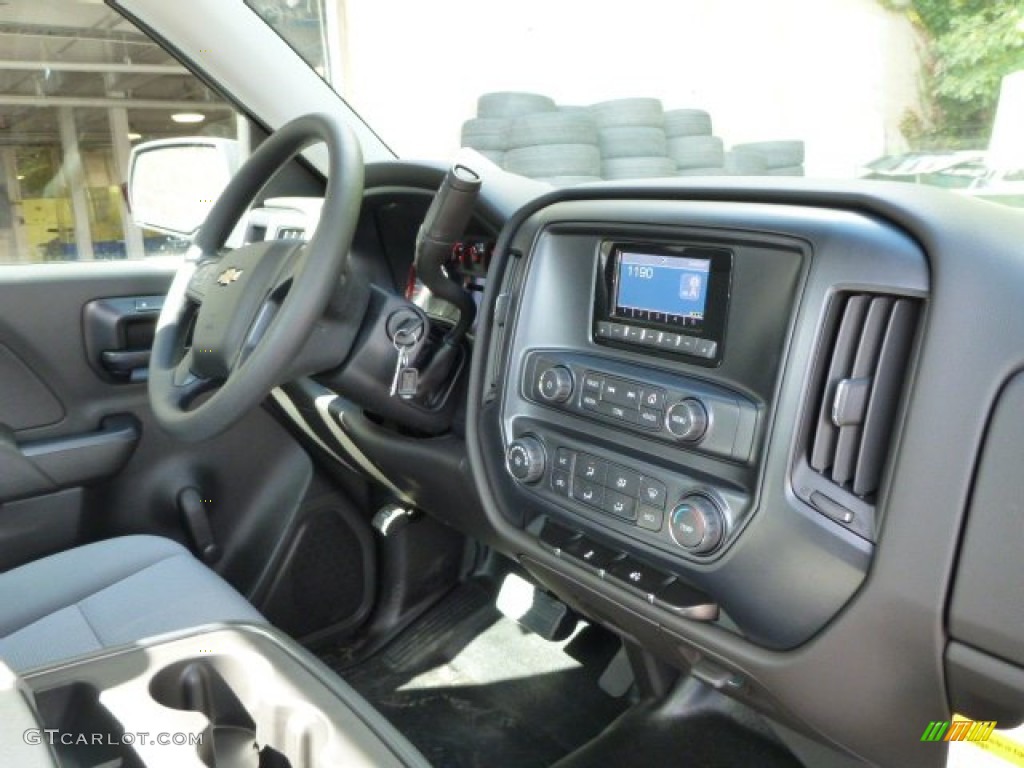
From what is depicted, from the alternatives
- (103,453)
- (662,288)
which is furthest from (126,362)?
(662,288)

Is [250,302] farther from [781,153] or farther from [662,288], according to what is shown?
[781,153]

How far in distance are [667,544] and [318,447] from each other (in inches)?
45.3

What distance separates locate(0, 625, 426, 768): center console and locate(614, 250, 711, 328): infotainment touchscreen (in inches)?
23.2

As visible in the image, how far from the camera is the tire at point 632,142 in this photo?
1.77 metres

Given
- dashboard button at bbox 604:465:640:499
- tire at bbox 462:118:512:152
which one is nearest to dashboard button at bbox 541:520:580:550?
dashboard button at bbox 604:465:640:499

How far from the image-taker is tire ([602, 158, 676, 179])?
171cm

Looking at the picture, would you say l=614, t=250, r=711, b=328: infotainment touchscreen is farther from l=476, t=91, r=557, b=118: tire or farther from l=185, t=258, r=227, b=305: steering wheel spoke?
l=476, t=91, r=557, b=118: tire

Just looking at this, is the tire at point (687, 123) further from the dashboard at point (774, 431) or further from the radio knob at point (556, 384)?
the radio knob at point (556, 384)

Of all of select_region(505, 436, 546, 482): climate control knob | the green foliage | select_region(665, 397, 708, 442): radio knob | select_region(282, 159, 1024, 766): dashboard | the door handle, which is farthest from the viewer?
the door handle

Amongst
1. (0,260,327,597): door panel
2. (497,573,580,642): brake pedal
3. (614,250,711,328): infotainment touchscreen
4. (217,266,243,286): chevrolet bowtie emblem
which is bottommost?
(497,573,580,642): brake pedal

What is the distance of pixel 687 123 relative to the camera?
177cm

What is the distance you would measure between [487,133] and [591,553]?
3.56 feet

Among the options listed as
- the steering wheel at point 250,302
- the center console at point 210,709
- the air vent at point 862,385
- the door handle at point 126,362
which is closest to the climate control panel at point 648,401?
the air vent at point 862,385

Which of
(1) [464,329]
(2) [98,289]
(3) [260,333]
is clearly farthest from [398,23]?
(3) [260,333]
